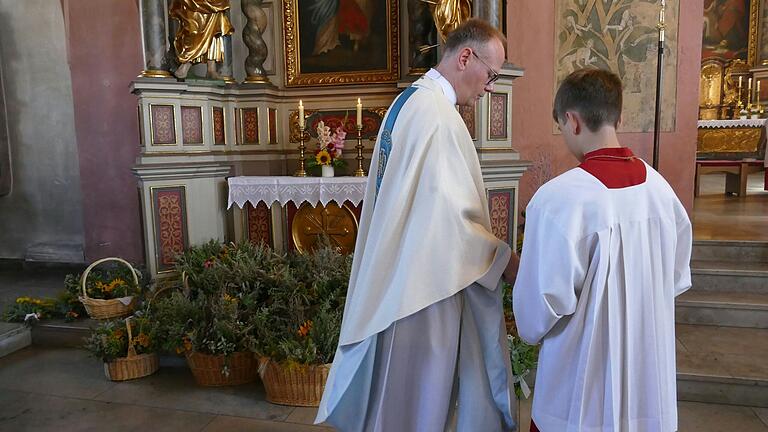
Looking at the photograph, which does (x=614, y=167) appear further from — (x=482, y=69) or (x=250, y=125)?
(x=250, y=125)

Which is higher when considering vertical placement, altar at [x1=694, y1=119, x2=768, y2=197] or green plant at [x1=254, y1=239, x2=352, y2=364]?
altar at [x1=694, y1=119, x2=768, y2=197]

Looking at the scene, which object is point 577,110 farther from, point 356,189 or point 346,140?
point 346,140

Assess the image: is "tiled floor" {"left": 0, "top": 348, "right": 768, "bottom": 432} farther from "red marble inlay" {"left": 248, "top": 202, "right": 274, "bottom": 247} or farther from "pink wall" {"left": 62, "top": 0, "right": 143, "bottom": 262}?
"pink wall" {"left": 62, "top": 0, "right": 143, "bottom": 262}

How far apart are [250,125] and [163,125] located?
93 cm

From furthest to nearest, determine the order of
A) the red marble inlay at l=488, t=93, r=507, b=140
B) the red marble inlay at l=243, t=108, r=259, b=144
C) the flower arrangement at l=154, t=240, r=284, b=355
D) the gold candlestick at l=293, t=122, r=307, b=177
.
→ 1. the red marble inlay at l=243, t=108, r=259, b=144
2. the gold candlestick at l=293, t=122, r=307, b=177
3. the red marble inlay at l=488, t=93, r=507, b=140
4. the flower arrangement at l=154, t=240, r=284, b=355

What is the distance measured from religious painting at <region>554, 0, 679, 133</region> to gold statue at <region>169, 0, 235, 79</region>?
3.08m

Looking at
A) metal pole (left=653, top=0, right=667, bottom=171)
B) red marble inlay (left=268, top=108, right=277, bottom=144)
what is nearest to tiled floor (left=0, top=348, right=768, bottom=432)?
metal pole (left=653, top=0, right=667, bottom=171)

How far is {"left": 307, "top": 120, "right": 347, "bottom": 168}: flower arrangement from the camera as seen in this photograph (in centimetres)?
516

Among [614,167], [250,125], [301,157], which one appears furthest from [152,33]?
[614,167]

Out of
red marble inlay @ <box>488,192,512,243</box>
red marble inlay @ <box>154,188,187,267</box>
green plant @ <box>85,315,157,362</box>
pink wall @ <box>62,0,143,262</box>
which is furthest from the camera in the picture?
pink wall @ <box>62,0,143,262</box>

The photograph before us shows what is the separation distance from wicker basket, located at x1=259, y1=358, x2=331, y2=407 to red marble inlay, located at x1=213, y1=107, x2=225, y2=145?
2.71m

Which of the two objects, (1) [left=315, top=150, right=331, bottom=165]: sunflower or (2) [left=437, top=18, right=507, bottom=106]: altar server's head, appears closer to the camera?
(2) [left=437, top=18, right=507, bottom=106]: altar server's head

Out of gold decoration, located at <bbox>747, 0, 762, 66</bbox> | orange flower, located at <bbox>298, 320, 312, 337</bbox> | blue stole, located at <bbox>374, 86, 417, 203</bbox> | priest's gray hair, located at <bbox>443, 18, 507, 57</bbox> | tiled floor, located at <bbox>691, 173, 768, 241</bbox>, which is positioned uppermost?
gold decoration, located at <bbox>747, 0, 762, 66</bbox>

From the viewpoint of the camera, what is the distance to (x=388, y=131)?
2.08 m
